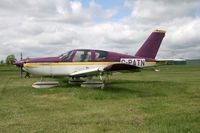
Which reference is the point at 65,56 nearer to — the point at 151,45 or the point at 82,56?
the point at 82,56

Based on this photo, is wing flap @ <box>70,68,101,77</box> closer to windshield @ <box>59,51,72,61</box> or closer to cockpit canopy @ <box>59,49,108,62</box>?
cockpit canopy @ <box>59,49,108,62</box>

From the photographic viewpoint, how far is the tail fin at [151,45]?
685 inches

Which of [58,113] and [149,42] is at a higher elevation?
[149,42]

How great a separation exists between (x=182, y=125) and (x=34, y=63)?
965 cm

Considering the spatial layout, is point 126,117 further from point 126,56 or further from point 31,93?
point 126,56

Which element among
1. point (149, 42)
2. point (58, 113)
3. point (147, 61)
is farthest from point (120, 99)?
point (149, 42)

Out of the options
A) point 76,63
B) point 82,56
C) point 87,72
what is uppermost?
point 82,56

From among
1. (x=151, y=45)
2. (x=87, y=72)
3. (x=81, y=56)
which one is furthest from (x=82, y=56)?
(x=151, y=45)

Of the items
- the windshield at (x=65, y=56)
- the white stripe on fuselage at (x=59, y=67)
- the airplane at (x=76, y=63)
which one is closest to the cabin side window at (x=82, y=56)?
the airplane at (x=76, y=63)

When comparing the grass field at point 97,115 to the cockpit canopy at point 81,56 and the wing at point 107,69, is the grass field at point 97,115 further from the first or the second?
the cockpit canopy at point 81,56

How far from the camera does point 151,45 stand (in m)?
17.5

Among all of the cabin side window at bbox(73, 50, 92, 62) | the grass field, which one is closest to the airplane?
the cabin side window at bbox(73, 50, 92, 62)

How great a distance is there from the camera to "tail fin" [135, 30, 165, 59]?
57.1 ft

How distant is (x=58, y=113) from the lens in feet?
25.1
